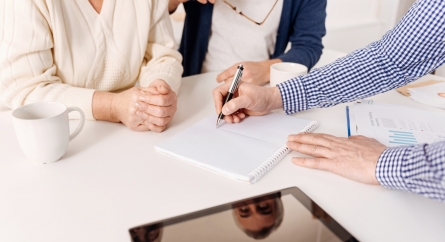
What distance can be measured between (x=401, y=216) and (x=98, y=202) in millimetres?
500

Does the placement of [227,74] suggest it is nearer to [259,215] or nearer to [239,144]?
[239,144]

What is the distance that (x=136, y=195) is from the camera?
2.22 ft

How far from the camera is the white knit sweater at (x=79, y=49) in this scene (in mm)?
890

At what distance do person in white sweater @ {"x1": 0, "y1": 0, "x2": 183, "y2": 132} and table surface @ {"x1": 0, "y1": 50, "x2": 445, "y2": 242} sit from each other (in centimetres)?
10

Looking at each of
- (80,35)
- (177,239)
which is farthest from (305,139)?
(80,35)

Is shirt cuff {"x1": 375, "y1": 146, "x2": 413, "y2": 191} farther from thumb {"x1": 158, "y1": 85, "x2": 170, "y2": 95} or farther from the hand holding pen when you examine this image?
thumb {"x1": 158, "y1": 85, "x2": 170, "y2": 95}

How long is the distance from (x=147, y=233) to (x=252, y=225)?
0.53ft

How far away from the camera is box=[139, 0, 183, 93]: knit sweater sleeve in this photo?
1.12 m

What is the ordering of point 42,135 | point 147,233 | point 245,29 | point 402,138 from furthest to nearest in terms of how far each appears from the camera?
point 245,29, point 402,138, point 42,135, point 147,233

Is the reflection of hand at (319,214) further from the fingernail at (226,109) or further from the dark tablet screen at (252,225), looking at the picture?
the fingernail at (226,109)

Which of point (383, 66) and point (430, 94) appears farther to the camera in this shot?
point (430, 94)

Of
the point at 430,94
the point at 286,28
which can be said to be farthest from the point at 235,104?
the point at 286,28

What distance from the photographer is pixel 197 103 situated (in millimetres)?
1086

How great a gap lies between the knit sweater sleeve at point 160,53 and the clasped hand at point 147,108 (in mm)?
188
